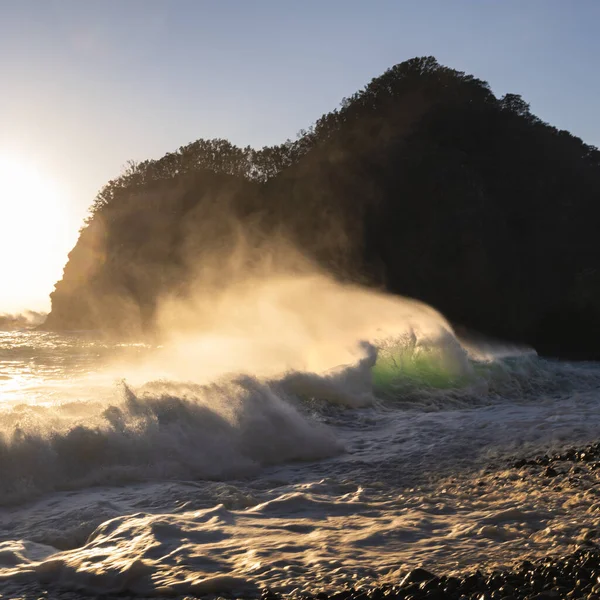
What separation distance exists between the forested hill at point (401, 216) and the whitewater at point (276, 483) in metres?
25.9

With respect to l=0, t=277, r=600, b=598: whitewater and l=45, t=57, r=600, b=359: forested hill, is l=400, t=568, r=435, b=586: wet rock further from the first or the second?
l=45, t=57, r=600, b=359: forested hill

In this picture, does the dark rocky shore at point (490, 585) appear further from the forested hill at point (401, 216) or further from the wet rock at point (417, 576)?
the forested hill at point (401, 216)

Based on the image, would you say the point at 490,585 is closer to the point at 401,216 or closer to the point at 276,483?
the point at 276,483

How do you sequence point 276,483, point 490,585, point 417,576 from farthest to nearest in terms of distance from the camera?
point 276,483, point 417,576, point 490,585

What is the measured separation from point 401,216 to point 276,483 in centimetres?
3901

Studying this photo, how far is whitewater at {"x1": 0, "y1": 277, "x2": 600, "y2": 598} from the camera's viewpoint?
438cm

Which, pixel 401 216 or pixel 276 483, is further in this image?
pixel 401 216

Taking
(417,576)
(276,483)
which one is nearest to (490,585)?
(417,576)

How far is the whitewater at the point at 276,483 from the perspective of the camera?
4379mm

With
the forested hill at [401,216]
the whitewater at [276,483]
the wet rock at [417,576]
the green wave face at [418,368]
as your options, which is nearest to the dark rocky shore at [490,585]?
the wet rock at [417,576]

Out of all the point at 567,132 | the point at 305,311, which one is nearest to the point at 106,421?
the point at 305,311

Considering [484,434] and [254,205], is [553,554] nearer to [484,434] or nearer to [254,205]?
[484,434]

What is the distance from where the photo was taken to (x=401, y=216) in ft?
146

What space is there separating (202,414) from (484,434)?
166 inches
